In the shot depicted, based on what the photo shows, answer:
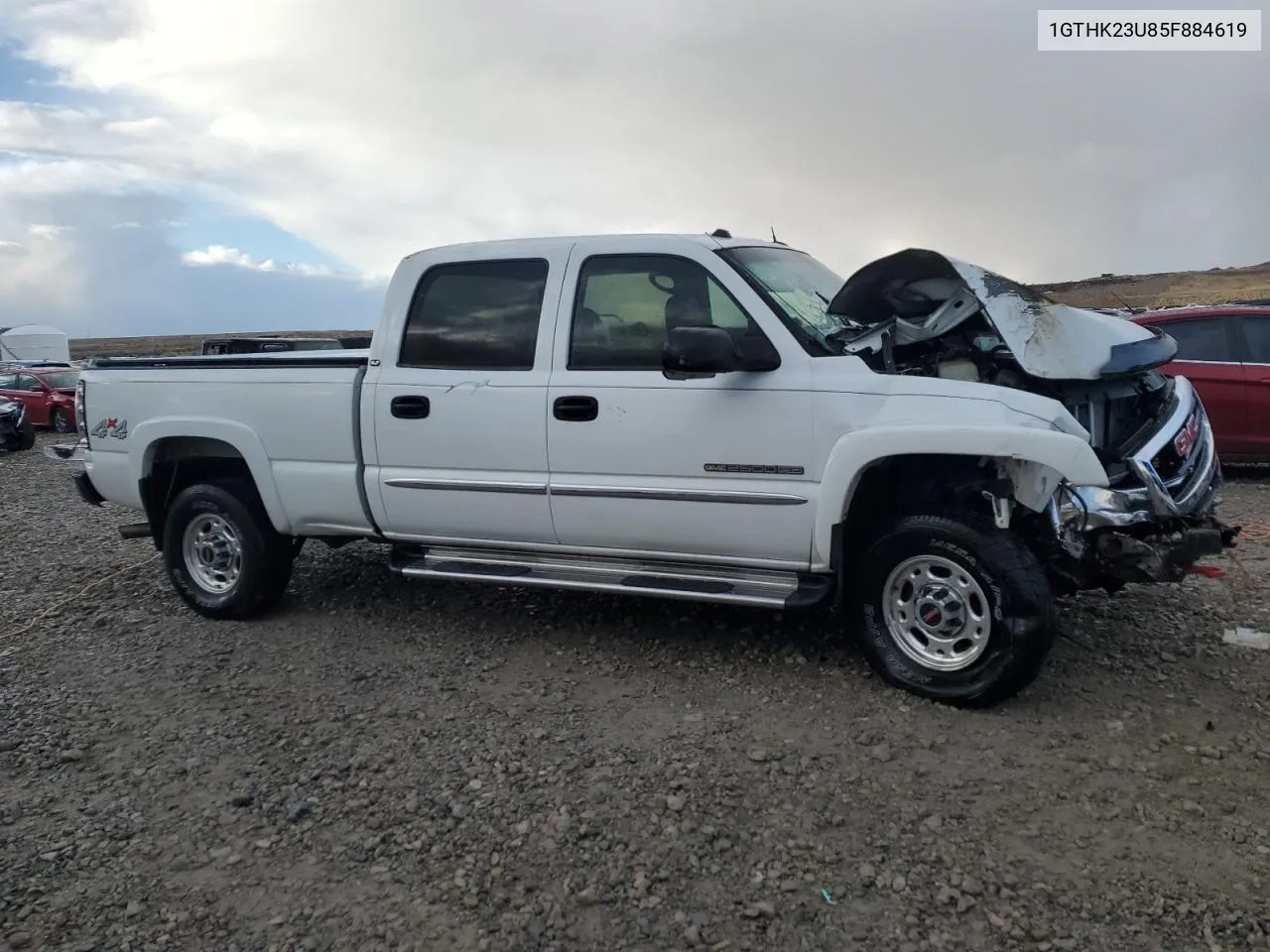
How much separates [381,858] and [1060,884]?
210 cm

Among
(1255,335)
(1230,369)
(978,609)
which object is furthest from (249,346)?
(1255,335)

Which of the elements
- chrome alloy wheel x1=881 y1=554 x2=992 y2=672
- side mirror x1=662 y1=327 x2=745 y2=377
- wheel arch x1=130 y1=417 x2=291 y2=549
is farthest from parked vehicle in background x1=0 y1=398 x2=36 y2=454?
chrome alloy wheel x1=881 y1=554 x2=992 y2=672

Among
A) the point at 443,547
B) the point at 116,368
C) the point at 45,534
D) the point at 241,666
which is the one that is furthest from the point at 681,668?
the point at 45,534

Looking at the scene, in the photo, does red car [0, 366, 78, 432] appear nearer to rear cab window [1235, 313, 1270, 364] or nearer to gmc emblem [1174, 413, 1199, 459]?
rear cab window [1235, 313, 1270, 364]

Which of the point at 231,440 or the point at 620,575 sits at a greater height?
the point at 231,440

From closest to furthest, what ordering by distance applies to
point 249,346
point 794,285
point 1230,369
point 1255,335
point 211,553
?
point 794,285 < point 211,553 < point 249,346 < point 1230,369 < point 1255,335

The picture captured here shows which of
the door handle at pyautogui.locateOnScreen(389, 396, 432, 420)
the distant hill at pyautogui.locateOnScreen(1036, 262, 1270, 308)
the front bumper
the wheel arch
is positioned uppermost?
the distant hill at pyautogui.locateOnScreen(1036, 262, 1270, 308)

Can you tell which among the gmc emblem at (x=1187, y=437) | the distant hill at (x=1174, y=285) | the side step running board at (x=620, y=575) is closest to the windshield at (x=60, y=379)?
the side step running board at (x=620, y=575)

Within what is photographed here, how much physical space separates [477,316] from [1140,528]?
3.18 metres

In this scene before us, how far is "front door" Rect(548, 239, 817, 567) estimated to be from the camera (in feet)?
14.4

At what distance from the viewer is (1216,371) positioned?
874 cm

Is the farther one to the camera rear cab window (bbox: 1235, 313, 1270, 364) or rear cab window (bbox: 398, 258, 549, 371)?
rear cab window (bbox: 1235, 313, 1270, 364)

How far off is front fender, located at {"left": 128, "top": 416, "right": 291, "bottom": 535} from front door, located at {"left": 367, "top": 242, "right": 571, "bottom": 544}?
0.68 meters

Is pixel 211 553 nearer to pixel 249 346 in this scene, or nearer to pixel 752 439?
pixel 249 346
